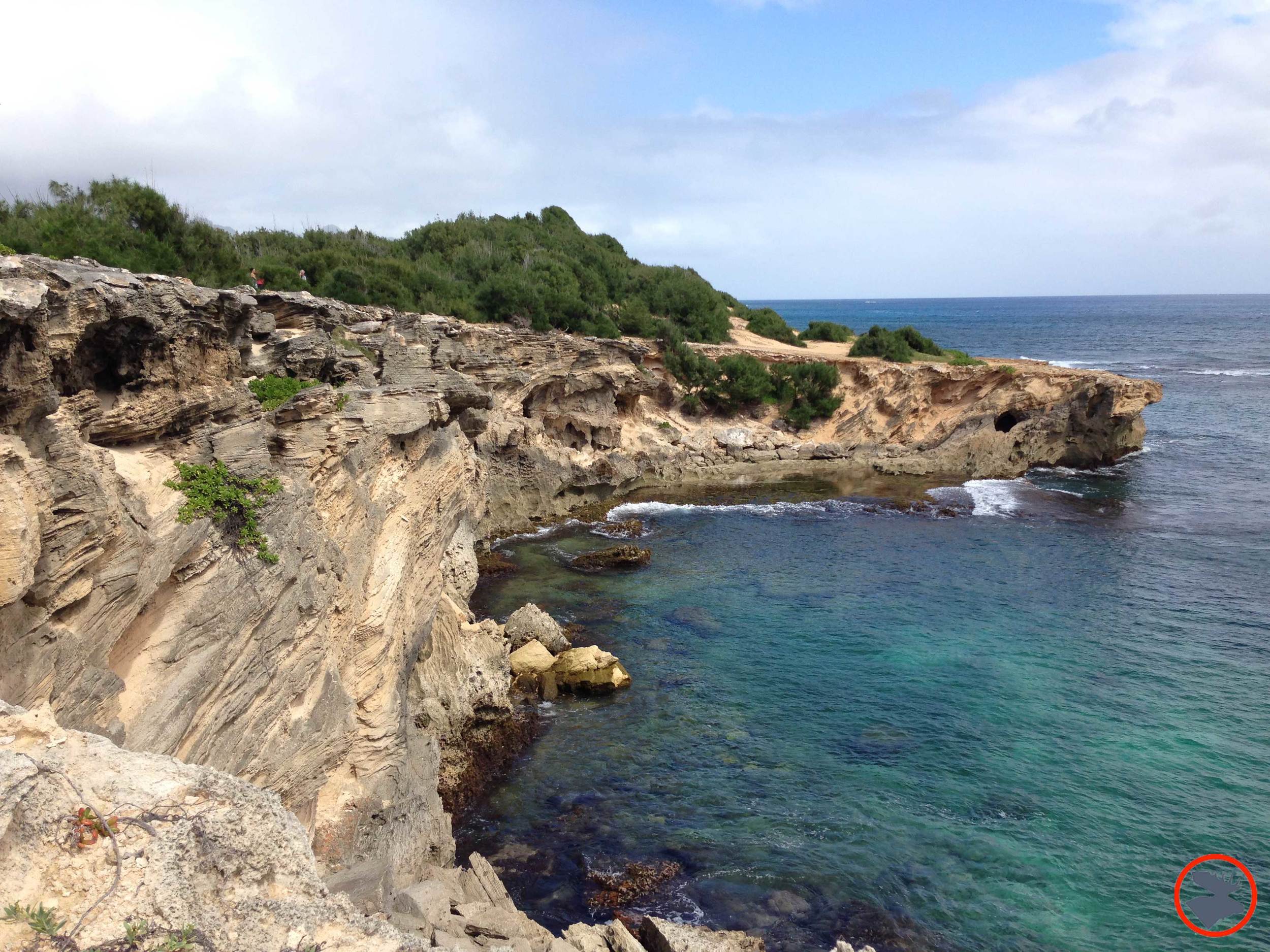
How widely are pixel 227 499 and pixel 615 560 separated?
2122 cm

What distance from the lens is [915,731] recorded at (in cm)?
1931

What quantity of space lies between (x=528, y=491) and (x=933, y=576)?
59.2 feet

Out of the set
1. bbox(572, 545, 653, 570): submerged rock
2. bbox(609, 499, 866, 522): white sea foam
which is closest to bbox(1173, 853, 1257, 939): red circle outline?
bbox(572, 545, 653, 570): submerged rock

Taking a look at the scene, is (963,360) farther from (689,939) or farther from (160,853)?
(160,853)

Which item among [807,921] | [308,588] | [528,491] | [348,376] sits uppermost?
[348,376]

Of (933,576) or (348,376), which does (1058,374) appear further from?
(348,376)

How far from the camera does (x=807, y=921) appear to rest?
1359cm

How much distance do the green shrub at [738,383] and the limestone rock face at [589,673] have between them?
3024 cm

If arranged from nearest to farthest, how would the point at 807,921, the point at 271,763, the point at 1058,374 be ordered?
the point at 271,763 → the point at 807,921 → the point at 1058,374

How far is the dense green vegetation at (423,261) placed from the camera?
2462 centimetres

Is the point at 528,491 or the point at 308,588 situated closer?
the point at 308,588

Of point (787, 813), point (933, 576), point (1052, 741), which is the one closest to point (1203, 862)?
point (1052, 741)

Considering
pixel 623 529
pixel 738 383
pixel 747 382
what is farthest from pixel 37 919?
pixel 747 382

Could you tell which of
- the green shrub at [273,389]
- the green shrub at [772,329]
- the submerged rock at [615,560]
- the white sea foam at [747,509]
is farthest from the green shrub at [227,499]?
the green shrub at [772,329]
